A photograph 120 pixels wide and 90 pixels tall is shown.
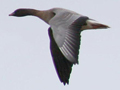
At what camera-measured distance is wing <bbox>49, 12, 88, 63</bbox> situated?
1117 centimetres

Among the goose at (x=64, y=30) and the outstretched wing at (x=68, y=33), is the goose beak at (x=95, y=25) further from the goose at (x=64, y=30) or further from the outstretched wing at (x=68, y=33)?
the outstretched wing at (x=68, y=33)

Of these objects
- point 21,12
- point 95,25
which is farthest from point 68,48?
point 21,12

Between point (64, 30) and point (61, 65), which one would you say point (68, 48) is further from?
point (61, 65)

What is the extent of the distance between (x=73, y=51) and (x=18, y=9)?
5190mm

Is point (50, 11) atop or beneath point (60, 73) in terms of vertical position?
atop

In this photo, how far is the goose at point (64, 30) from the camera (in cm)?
1132

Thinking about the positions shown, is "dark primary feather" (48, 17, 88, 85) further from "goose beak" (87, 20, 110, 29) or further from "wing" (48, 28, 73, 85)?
"goose beak" (87, 20, 110, 29)

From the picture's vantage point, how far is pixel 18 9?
52.6ft

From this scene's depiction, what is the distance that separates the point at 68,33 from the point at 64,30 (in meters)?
0.13

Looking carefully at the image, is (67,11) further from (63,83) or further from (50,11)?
(63,83)

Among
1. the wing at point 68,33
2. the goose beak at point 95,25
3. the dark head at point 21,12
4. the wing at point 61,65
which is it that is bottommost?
the wing at point 61,65

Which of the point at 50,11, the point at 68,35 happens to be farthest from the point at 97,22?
the point at 68,35

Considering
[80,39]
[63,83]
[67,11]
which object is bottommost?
[63,83]

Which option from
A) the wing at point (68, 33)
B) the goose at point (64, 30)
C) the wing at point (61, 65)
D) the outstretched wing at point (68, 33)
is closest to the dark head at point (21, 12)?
the goose at point (64, 30)
